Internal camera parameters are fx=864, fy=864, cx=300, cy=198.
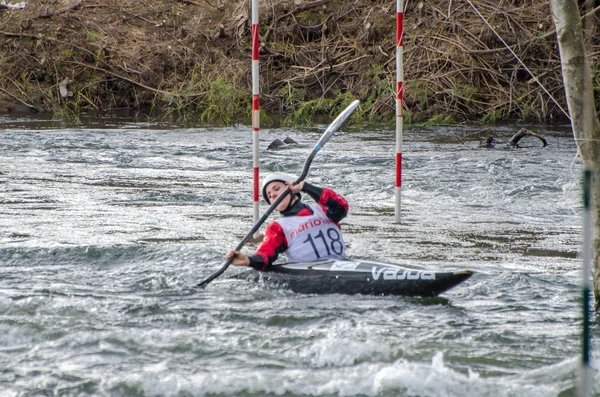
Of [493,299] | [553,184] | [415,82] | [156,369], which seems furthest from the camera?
[415,82]

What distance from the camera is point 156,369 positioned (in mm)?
4141

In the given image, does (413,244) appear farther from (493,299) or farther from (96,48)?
(96,48)

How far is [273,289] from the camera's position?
5633 millimetres

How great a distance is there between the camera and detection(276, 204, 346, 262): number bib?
5691mm

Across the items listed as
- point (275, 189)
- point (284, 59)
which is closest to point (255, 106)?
point (275, 189)

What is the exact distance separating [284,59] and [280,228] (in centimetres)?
1301

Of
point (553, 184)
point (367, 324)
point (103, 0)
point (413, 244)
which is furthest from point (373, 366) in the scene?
point (103, 0)

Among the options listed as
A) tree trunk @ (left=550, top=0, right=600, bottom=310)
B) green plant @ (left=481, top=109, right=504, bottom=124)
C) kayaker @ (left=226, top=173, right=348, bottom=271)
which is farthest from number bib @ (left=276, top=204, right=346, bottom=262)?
green plant @ (left=481, top=109, right=504, bottom=124)

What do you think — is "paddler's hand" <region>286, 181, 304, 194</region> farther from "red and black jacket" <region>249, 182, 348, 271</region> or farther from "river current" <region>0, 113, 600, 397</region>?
"river current" <region>0, 113, 600, 397</region>

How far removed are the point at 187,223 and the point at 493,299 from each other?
327 cm

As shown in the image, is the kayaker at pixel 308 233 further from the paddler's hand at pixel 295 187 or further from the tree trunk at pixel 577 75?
the tree trunk at pixel 577 75

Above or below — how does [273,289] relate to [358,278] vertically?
below

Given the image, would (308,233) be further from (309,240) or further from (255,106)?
(255,106)

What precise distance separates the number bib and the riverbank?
9.56m
